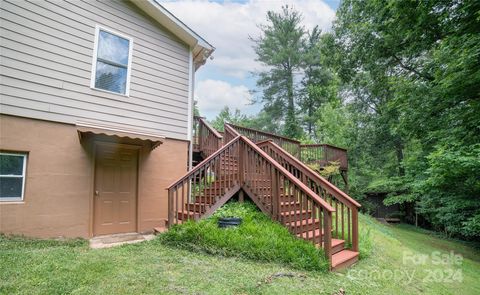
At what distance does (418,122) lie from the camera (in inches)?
336

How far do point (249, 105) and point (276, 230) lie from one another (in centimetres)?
1978

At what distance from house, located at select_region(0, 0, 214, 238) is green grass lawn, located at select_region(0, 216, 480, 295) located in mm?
869

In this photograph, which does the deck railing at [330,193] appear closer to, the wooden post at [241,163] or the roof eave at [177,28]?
the wooden post at [241,163]

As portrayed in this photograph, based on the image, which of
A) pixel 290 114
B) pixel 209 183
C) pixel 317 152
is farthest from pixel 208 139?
pixel 290 114

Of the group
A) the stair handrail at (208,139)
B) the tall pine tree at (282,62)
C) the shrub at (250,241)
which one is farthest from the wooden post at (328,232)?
the tall pine tree at (282,62)

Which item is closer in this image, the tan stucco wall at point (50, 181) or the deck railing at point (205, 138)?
the tan stucco wall at point (50, 181)

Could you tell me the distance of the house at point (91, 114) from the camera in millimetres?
4605

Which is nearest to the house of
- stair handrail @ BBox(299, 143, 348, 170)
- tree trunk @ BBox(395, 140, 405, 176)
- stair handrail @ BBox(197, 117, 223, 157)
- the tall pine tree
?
stair handrail @ BBox(197, 117, 223, 157)

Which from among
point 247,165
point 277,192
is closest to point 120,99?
point 247,165

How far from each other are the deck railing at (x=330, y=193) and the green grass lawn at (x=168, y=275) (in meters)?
0.57

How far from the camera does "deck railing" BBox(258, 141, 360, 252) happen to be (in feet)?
15.7

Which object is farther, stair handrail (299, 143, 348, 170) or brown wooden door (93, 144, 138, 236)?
stair handrail (299, 143, 348, 170)

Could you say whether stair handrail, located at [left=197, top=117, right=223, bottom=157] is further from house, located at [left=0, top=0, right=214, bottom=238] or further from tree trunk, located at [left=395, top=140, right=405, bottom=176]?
tree trunk, located at [left=395, top=140, right=405, bottom=176]

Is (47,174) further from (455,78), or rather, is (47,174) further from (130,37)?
(455,78)
